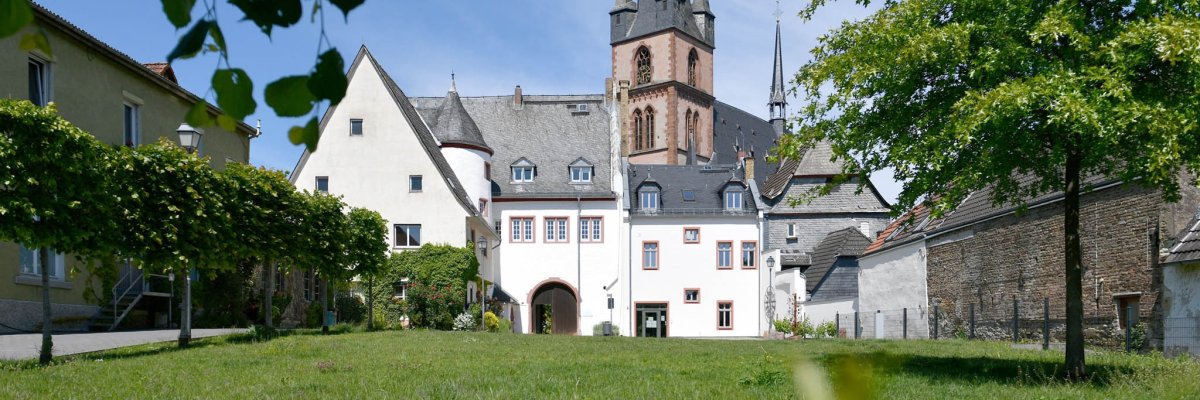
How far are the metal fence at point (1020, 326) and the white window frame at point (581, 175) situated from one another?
2109cm

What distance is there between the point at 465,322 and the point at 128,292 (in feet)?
50.1

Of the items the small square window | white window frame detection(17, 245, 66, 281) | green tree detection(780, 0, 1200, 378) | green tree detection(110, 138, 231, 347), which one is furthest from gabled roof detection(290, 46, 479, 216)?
green tree detection(780, 0, 1200, 378)

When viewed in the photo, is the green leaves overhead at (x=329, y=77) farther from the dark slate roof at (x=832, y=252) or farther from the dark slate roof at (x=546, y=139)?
the dark slate roof at (x=546, y=139)

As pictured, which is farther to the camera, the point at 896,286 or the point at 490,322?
the point at 490,322

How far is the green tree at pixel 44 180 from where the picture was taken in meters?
15.1

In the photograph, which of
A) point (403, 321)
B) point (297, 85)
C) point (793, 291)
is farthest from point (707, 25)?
point (297, 85)

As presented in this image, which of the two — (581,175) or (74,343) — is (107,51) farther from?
(581,175)

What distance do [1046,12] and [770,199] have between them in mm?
54679

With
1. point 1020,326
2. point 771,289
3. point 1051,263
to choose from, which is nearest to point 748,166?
point 771,289

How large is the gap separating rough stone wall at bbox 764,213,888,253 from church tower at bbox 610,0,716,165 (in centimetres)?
3200

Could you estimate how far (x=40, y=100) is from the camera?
1011 inches

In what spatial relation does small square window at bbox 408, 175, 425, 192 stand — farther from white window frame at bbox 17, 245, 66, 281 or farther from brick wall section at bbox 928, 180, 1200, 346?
brick wall section at bbox 928, 180, 1200, 346

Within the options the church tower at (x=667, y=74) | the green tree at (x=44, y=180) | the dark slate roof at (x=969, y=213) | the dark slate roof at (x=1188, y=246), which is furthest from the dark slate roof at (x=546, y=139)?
the green tree at (x=44, y=180)

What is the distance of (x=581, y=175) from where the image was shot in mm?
59719
